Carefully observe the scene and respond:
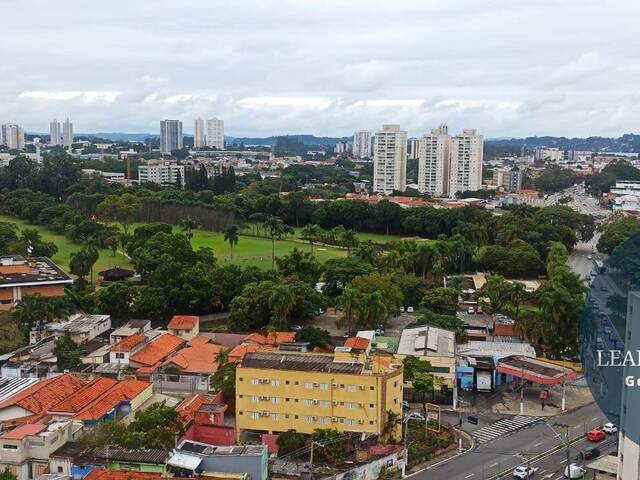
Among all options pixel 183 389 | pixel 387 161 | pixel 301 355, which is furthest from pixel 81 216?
pixel 387 161

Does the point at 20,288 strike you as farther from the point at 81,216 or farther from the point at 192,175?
the point at 192,175

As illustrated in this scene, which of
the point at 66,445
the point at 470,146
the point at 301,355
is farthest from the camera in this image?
the point at 470,146

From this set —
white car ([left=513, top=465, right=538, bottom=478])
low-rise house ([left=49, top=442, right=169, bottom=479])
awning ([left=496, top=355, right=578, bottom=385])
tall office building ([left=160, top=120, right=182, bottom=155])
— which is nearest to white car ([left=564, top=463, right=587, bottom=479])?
white car ([left=513, top=465, right=538, bottom=478])

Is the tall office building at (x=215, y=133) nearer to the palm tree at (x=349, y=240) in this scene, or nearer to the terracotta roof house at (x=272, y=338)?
the palm tree at (x=349, y=240)

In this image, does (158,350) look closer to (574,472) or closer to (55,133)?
(574,472)

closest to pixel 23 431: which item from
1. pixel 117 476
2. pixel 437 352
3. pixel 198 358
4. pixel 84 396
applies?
pixel 84 396

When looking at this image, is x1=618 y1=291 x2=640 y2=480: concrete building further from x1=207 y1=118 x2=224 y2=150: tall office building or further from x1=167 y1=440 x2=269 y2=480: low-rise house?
x1=207 y1=118 x2=224 y2=150: tall office building
